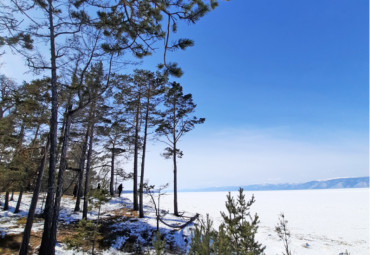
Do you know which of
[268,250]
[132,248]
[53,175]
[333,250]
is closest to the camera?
[53,175]

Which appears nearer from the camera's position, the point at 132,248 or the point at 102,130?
the point at 132,248

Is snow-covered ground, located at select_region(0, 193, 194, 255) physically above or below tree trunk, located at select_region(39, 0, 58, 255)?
below

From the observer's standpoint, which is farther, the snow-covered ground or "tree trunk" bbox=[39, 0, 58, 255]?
the snow-covered ground

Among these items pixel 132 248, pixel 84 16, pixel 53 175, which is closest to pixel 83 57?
pixel 84 16

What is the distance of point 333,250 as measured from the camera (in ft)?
43.2

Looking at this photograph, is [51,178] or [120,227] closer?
[51,178]

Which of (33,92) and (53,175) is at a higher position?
(33,92)

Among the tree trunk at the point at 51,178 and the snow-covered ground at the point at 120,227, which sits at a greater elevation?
the tree trunk at the point at 51,178

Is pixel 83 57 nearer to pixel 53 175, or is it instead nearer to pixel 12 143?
pixel 53 175

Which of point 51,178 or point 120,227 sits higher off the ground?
point 51,178

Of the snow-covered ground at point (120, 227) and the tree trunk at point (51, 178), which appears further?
the snow-covered ground at point (120, 227)

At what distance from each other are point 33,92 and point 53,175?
605 cm

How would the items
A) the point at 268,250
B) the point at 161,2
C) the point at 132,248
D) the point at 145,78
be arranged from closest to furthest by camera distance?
the point at 161,2 < the point at 132,248 < the point at 268,250 < the point at 145,78

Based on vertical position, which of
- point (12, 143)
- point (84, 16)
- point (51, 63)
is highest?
point (84, 16)
